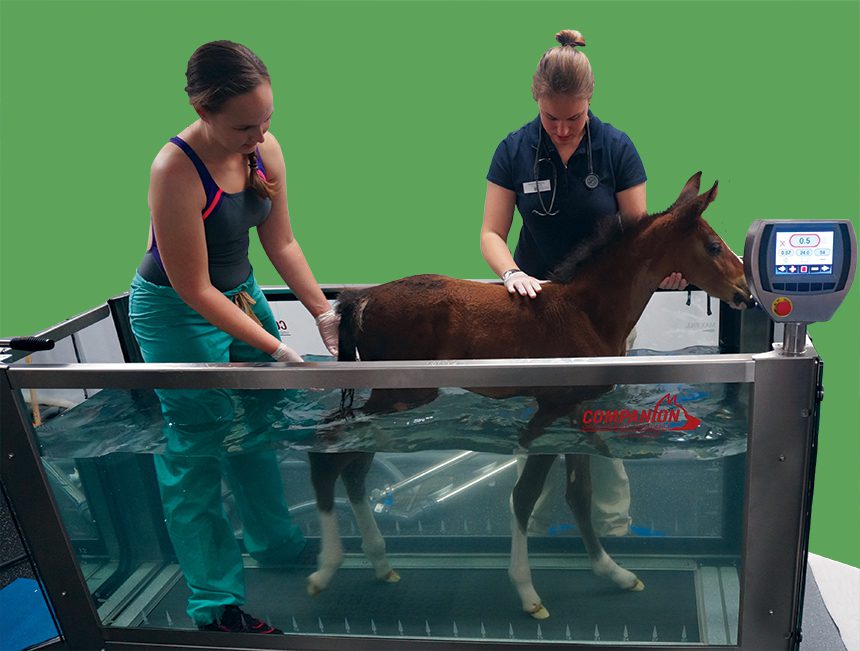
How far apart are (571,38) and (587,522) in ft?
4.39

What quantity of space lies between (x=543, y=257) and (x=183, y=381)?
44.7 inches

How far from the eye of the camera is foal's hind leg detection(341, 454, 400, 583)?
7.88ft

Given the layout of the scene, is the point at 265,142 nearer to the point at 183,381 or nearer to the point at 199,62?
the point at 199,62

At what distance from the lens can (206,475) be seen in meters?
2.44

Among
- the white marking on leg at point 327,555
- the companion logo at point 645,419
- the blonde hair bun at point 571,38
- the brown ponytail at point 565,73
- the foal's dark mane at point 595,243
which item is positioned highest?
the blonde hair bun at point 571,38

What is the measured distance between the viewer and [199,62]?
7.25 feet

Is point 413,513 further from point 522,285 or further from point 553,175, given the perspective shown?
point 553,175

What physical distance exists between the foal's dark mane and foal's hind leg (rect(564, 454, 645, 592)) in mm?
524

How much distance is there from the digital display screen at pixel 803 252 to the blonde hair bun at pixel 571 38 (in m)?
0.84

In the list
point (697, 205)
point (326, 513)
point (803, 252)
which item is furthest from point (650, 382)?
point (326, 513)

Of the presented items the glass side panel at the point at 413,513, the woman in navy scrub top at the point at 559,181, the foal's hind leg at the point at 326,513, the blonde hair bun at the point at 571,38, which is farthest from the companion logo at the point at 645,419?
the blonde hair bun at the point at 571,38

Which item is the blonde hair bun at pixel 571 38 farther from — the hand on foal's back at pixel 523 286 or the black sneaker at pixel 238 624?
the black sneaker at pixel 238 624

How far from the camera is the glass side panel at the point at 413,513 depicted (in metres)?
2.28

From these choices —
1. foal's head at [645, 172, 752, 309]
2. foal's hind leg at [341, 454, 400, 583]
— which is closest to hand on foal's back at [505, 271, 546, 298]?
foal's head at [645, 172, 752, 309]
